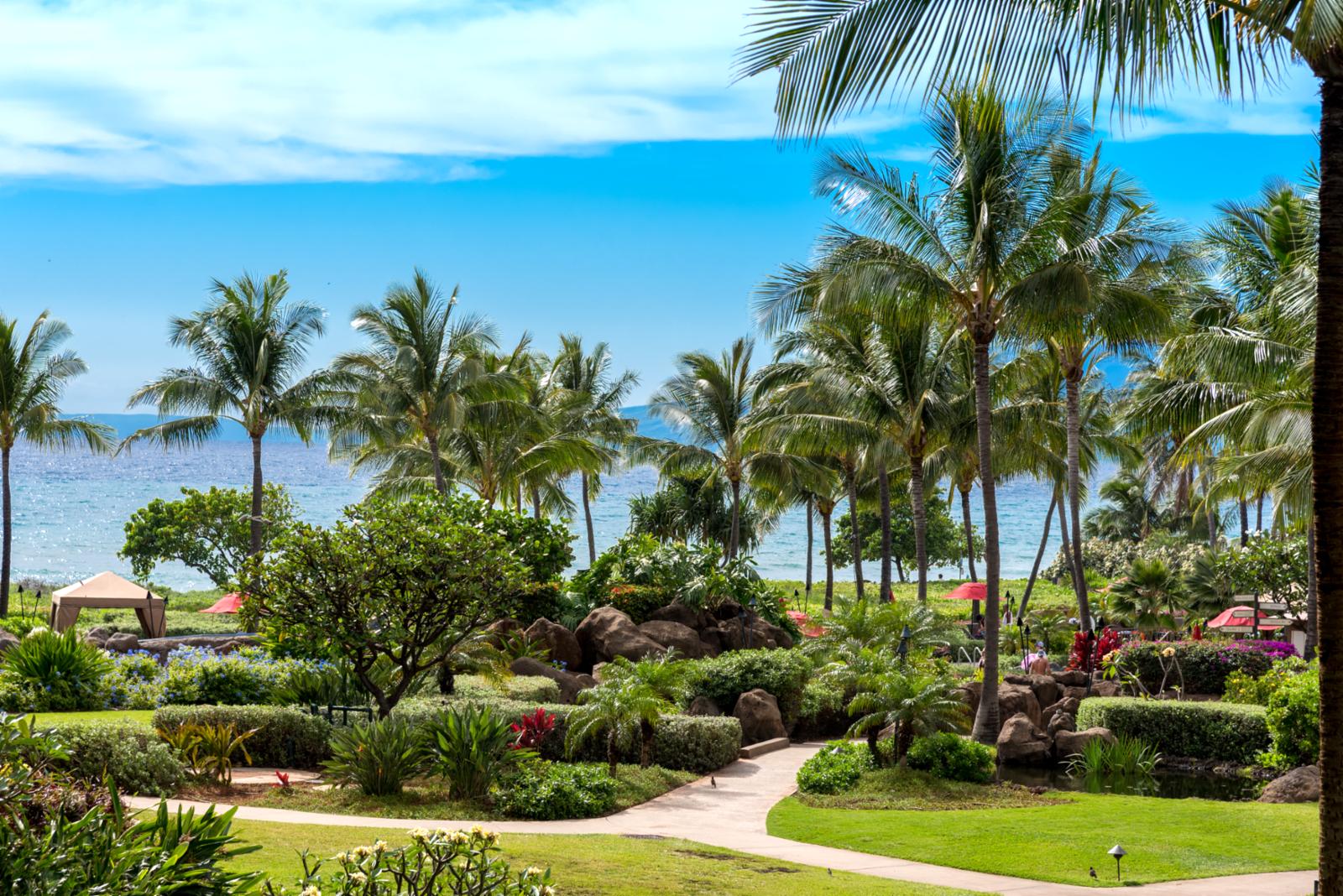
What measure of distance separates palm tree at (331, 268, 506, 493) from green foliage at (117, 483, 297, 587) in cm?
1619

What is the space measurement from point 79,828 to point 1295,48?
22.1 ft

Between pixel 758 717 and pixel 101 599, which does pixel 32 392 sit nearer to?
pixel 101 599

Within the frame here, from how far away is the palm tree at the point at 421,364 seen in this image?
33750 millimetres

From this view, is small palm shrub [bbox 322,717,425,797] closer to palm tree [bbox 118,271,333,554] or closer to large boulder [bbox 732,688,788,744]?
large boulder [bbox 732,688,788,744]

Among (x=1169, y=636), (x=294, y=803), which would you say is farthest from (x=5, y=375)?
(x=1169, y=636)

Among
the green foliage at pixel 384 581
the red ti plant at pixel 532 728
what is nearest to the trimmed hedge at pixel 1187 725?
the red ti plant at pixel 532 728

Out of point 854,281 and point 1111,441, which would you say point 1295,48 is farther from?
point 1111,441

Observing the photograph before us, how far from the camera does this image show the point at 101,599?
29.1m

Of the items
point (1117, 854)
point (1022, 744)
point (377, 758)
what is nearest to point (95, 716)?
point (377, 758)

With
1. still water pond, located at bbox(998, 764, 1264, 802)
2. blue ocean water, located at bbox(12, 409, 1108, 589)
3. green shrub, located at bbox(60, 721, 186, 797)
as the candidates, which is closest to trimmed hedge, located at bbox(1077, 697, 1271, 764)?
still water pond, located at bbox(998, 764, 1264, 802)

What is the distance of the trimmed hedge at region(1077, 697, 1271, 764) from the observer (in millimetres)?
19250

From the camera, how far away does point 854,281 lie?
65.1ft

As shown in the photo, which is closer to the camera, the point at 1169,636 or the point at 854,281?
the point at 854,281

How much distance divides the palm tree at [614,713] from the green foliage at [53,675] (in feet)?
24.4
